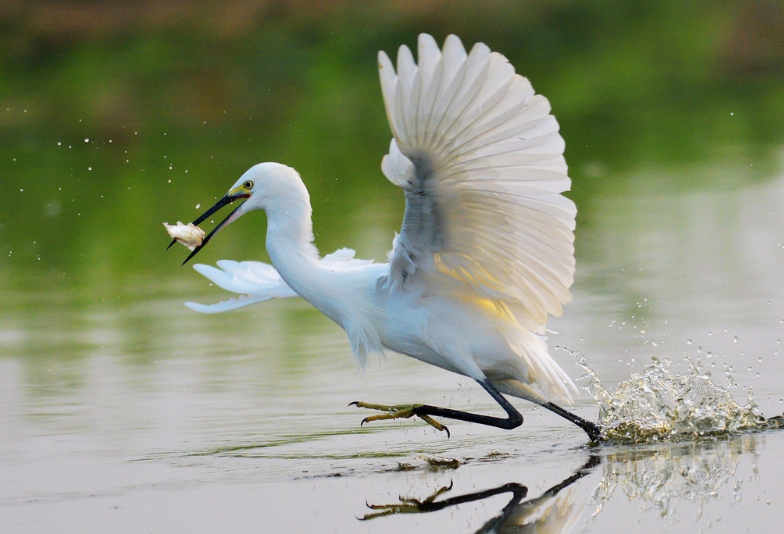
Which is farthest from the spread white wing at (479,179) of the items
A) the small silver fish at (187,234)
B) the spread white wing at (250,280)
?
the small silver fish at (187,234)

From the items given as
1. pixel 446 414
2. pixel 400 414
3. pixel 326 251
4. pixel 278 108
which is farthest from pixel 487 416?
pixel 278 108

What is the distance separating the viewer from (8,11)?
1997 centimetres

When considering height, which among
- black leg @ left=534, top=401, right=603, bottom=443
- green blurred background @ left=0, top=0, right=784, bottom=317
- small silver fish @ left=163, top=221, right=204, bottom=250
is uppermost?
green blurred background @ left=0, top=0, right=784, bottom=317

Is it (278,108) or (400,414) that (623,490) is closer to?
(400,414)

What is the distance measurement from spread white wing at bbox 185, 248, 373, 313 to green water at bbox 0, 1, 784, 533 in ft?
1.86

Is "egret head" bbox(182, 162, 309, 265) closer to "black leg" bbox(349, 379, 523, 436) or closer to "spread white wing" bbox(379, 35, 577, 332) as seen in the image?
"spread white wing" bbox(379, 35, 577, 332)

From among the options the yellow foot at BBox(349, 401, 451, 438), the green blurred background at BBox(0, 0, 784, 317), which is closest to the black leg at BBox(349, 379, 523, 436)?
the yellow foot at BBox(349, 401, 451, 438)

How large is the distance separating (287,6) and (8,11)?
14.0 ft

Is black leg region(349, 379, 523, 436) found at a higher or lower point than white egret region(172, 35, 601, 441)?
lower

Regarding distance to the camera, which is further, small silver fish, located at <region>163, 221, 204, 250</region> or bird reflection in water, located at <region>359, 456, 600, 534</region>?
small silver fish, located at <region>163, 221, 204, 250</region>

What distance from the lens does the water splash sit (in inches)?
228

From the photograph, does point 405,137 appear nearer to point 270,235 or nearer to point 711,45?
point 270,235

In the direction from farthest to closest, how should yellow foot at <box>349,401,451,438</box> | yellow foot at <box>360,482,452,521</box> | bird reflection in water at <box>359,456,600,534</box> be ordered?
yellow foot at <box>349,401,451,438</box>, yellow foot at <box>360,482,452,521</box>, bird reflection in water at <box>359,456,600,534</box>

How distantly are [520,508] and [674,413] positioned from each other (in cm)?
138
